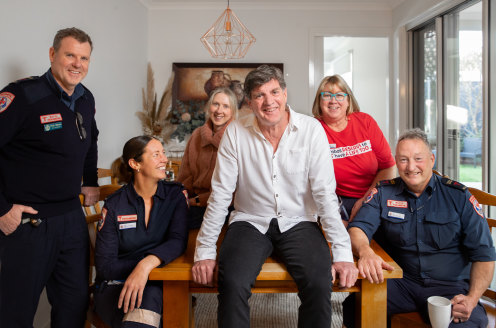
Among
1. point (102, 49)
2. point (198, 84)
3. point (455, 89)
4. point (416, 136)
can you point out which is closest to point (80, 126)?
point (416, 136)

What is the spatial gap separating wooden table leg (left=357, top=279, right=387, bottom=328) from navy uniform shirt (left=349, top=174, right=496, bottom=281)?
0.28 m

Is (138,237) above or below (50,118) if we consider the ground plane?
below

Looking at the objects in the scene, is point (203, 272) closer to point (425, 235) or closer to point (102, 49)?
point (425, 235)

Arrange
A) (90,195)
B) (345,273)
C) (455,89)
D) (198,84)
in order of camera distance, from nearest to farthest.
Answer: (345,273), (90,195), (455,89), (198,84)

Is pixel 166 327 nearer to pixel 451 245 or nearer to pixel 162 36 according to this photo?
pixel 451 245

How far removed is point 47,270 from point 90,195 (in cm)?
47

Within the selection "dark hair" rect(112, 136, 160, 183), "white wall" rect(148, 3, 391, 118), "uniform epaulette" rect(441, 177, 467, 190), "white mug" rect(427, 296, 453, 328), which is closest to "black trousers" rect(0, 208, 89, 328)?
"dark hair" rect(112, 136, 160, 183)

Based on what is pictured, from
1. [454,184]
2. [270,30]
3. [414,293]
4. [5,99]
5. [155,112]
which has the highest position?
[270,30]

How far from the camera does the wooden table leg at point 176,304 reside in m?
1.54

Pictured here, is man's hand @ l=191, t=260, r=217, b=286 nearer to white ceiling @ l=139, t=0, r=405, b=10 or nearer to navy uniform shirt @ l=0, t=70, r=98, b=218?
navy uniform shirt @ l=0, t=70, r=98, b=218

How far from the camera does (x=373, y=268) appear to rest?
148 cm

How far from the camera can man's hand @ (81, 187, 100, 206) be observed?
204 cm

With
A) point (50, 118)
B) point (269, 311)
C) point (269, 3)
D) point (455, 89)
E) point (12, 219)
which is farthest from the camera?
point (269, 3)

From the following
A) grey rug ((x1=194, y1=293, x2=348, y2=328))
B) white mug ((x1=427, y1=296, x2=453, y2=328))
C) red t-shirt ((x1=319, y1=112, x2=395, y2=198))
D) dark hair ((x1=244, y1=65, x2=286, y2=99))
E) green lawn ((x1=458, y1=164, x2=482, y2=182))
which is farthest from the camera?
green lawn ((x1=458, y1=164, x2=482, y2=182))
